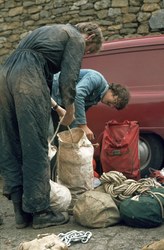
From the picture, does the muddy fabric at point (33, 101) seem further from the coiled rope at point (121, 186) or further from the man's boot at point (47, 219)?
the coiled rope at point (121, 186)

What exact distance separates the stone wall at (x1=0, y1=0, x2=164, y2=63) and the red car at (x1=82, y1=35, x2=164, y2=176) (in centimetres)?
398

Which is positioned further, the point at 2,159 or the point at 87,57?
the point at 87,57

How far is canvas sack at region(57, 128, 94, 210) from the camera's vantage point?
4.84m

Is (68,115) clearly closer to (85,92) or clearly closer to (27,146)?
(27,146)

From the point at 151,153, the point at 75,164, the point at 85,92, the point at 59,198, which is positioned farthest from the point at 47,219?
the point at 151,153

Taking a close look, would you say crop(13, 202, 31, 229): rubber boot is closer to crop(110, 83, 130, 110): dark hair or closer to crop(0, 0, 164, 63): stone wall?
crop(110, 83, 130, 110): dark hair

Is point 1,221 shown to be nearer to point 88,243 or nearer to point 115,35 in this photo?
point 88,243

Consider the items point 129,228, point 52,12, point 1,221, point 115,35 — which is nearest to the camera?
point 129,228

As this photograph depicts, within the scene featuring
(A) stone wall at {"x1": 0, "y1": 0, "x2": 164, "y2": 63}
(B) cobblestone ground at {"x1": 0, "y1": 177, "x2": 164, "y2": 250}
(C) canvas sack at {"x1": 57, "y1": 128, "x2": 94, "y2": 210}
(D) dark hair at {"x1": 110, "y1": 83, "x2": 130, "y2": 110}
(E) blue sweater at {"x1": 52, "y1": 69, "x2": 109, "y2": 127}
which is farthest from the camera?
(A) stone wall at {"x1": 0, "y1": 0, "x2": 164, "y2": 63}

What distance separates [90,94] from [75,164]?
32.6 inches

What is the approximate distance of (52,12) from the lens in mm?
11648

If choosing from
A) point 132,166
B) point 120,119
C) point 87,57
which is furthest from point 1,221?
point 87,57

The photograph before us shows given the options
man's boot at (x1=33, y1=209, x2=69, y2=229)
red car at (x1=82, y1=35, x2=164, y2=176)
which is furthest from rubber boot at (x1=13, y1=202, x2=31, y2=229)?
red car at (x1=82, y1=35, x2=164, y2=176)

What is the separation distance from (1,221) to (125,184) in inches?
42.3
